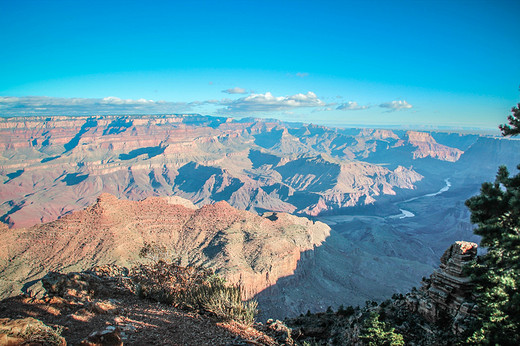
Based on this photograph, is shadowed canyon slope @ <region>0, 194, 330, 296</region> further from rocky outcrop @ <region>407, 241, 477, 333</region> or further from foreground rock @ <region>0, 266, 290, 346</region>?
Answer: rocky outcrop @ <region>407, 241, 477, 333</region>

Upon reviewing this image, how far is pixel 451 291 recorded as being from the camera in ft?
41.1

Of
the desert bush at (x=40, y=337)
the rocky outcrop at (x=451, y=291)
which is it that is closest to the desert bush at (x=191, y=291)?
the desert bush at (x=40, y=337)

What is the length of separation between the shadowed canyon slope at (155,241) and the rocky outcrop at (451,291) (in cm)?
3181

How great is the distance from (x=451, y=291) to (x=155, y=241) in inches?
1686

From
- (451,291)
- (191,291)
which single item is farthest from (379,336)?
(191,291)

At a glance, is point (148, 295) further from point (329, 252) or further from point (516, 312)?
point (329, 252)

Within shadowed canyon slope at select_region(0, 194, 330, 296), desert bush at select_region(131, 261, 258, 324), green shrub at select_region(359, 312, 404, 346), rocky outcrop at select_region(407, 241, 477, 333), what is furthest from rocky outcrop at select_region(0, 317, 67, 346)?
shadowed canyon slope at select_region(0, 194, 330, 296)

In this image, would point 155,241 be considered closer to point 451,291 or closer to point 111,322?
point 111,322

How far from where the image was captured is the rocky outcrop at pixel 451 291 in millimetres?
11898

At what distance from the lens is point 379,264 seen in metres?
70.9

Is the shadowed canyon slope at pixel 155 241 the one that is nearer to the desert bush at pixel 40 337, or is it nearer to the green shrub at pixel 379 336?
the desert bush at pixel 40 337

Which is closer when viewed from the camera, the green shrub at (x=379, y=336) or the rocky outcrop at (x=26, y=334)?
the rocky outcrop at (x=26, y=334)

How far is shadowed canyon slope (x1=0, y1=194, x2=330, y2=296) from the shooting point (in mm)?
37562

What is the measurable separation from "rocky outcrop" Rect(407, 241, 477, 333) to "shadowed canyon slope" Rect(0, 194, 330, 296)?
104 ft
